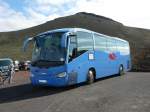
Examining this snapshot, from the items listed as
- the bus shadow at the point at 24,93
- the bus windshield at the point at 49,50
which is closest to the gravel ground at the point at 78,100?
the bus shadow at the point at 24,93

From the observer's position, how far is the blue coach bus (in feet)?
60.1

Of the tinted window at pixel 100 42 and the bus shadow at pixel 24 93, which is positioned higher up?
the tinted window at pixel 100 42

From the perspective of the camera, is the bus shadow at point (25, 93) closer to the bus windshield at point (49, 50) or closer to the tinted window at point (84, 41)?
the bus windshield at point (49, 50)

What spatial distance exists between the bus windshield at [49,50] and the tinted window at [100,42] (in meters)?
4.00

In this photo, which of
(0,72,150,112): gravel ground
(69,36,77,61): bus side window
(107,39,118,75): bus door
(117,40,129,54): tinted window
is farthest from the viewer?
(117,40,129,54): tinted window

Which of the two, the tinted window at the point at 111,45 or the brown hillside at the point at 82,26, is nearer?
the tinted window at the point at 111,45

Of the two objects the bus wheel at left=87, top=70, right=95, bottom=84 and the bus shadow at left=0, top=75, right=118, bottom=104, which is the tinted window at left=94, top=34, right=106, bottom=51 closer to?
the bus wheel at left=87, top=70, right=95, bottom=84

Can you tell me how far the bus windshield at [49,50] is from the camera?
1847cm

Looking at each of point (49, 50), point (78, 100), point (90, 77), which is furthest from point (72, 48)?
point (78, 100)

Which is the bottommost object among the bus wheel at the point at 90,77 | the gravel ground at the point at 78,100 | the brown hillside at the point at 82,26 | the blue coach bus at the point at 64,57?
the gravel ground at the point at 78,100

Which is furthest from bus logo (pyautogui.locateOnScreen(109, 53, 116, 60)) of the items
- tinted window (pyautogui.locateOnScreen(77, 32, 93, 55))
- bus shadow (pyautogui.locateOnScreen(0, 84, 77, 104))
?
bus shadow (pyautogui.locateOnScreen(0, 84, 77, 104))

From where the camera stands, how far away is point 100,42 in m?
23.4

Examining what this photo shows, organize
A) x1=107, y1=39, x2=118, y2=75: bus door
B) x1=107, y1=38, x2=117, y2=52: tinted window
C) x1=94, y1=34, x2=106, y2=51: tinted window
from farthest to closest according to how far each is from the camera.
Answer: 1. x1=107, y1=39, x2=118, y2=75: bus door
2. x1=107, y1=38, x2=117, y2=52: tinted window
3. x1=94, y1=34, x2=106, y2=51: tinted window

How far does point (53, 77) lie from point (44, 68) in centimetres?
64
